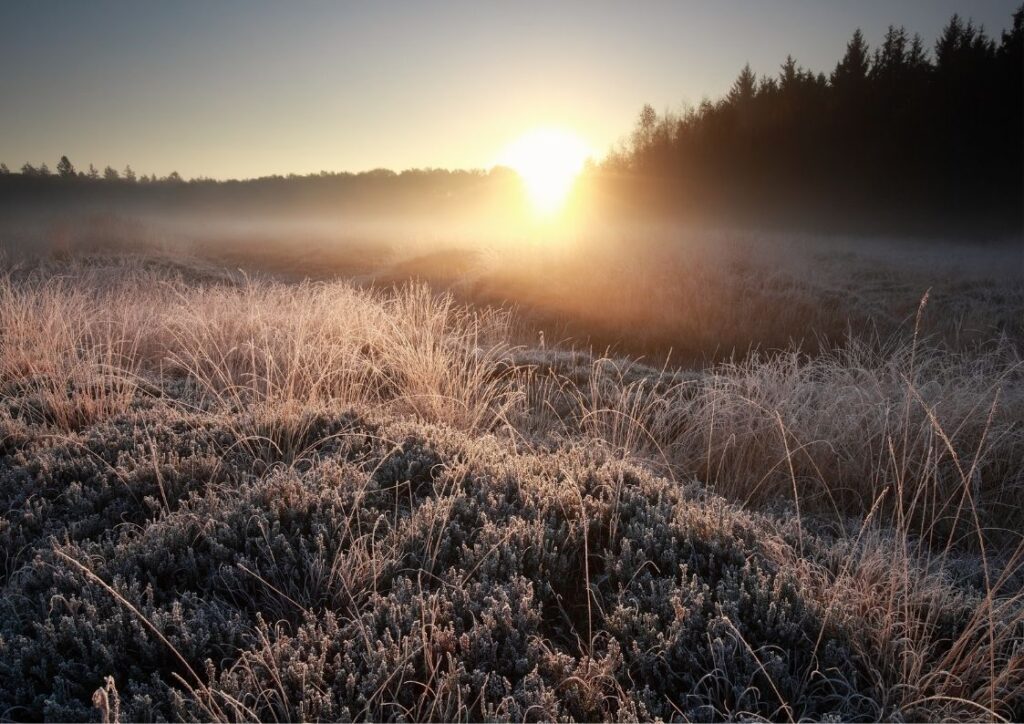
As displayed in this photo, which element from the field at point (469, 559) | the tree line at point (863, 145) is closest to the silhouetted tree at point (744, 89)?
the tree line at point (863, 145)

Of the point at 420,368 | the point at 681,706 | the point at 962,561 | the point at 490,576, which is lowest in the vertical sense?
the point at 962,561

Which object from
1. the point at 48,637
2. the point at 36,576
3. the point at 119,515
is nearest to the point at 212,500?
the point at 119,515

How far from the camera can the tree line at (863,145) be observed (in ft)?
94.6

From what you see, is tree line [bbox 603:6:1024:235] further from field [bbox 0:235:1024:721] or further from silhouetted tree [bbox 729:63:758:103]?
field [bbox 0:235:1024:721]

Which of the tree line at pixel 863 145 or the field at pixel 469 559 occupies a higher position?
the tree line at pixel 863 145

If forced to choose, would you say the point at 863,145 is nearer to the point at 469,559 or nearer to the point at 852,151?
the point at 852,151

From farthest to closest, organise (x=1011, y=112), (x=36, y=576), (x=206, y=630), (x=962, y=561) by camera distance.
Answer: (x=1011, y=112) → (x=962, y=561) → (x=36, y=576) → (x=206, y=630)

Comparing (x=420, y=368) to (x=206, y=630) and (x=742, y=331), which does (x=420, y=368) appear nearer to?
(x=206, y=630)

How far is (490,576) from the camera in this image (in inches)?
108

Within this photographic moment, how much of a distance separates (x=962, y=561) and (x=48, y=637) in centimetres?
487

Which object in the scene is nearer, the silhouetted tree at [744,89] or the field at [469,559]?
the field at [469,559]

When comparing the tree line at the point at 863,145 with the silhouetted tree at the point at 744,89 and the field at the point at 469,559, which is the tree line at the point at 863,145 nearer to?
the silhouetted tree at the point at 744,89

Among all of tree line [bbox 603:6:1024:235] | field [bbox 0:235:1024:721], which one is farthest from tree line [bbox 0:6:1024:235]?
field [bbox 0:235:1024:721]

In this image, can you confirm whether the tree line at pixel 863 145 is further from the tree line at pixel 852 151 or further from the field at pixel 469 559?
the field at pixel 469 559
